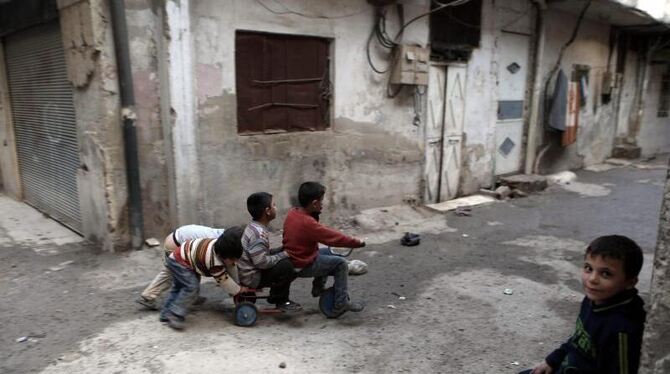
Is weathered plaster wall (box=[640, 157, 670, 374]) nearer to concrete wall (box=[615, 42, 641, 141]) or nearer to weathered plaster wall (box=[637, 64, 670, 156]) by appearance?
concrete wall (box=[615, 42, 641, 141])

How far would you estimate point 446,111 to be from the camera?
26.6 ft

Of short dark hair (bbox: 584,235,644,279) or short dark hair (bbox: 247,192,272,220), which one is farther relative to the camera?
short dark hair (bbox: 247,192,272,220)

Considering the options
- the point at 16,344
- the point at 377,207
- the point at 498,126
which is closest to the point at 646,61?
the point at 498,126

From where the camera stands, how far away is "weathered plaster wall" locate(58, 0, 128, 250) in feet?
16.1

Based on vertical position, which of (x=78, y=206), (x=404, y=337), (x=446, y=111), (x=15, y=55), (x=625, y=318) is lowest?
(x=404, y=337)

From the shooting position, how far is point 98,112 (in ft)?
16.7

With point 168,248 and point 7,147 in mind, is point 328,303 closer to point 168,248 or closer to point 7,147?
point 168,248

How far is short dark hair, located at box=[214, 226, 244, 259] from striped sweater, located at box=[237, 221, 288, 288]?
0.24 feet

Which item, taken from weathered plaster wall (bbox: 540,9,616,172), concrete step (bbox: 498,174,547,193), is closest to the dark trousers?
concrete step (bbox: 498,174,547,193)

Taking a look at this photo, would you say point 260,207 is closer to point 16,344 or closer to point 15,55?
point 16,344

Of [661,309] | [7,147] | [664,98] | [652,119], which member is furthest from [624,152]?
[7,147]

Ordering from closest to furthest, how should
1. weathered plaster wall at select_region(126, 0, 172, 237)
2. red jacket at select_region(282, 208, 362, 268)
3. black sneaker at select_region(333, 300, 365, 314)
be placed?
1. red jacket at select_region(282, 208, 362, 268)
2. black sneaker at select_region(333, 300, 365, 314)
3. weathered plaster wall at select_region(126, 0, 172, 237)

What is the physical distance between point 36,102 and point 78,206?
72.8 inches

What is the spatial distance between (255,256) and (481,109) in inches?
251
